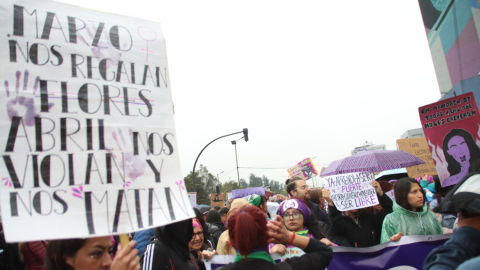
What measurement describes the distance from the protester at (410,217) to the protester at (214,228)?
10.6 feet

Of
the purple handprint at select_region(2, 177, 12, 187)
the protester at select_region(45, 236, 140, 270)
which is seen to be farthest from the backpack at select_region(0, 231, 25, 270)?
the purple handprint at select_region(2, 177, 12, 187)

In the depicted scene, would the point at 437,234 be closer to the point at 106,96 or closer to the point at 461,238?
the point at 461,238

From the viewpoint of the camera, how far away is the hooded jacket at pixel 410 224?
3.53m

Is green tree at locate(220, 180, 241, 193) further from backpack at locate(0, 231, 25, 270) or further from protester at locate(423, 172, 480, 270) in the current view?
protester at locate(423, 172, 480, 270)

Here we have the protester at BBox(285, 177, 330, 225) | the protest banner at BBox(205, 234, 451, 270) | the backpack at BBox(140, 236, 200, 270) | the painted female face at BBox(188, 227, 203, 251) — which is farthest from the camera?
the protester at BBox(285, 177, 330, 225)

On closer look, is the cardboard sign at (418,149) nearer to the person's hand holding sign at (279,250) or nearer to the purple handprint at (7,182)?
the person's hand holding sign at (279,250)

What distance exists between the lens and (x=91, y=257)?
181cm

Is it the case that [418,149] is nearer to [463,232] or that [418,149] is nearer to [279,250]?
[279,250]

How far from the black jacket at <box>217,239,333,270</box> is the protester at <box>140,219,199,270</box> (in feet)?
1.54

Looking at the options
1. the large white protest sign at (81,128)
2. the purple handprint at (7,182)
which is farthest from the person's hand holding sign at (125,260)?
the purple handprint at (7,182)

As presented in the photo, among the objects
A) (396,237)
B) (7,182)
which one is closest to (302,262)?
(396,237)

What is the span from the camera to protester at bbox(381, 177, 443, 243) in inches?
140

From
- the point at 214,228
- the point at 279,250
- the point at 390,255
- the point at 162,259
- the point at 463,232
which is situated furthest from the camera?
the point at 214,228

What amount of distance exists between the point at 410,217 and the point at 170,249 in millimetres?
2829
